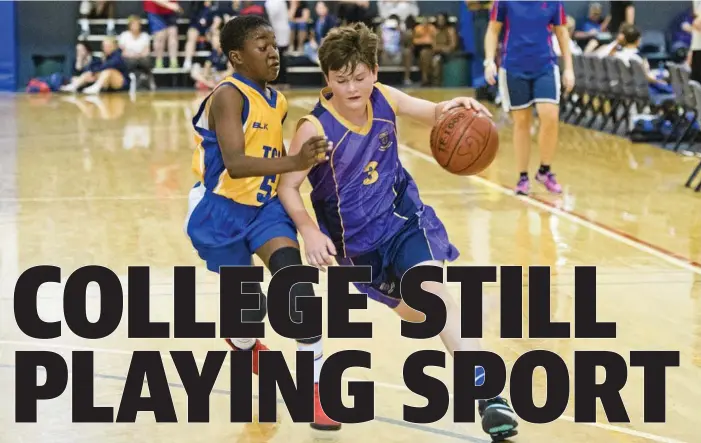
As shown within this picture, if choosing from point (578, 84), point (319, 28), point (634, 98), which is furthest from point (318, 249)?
point (319, 28)

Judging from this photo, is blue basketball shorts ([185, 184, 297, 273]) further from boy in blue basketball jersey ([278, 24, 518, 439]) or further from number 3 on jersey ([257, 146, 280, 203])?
boy in blue basketball jersey ([278, 24, 518, 439])

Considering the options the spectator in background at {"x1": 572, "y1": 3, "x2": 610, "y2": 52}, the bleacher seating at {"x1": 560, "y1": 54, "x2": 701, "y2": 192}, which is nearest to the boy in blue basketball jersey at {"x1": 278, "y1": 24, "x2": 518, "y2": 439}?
the bleacher seating at {"x1": 560, "y1": 54, "x2": 701, "y2": 192}

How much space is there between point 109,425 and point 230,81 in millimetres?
1277

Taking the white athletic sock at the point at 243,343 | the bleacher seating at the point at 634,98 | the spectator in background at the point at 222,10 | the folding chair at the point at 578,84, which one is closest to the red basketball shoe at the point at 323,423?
the white athletic sock at the point at 243,343

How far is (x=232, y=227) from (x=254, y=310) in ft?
1.33

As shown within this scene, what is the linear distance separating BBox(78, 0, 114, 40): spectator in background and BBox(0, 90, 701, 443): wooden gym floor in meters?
7.78

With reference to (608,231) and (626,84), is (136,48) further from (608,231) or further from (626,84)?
(608,231)

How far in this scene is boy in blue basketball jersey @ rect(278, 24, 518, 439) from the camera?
4.17 meters

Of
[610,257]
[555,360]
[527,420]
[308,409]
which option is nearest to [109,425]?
[308,409]

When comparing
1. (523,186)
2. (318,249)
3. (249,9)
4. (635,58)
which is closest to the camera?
(318,249)

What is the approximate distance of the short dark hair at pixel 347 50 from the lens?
164 inches

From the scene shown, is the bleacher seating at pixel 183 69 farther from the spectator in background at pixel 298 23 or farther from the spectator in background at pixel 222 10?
the spectator in background at pixel 222 10

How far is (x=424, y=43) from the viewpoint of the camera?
72.2 feet

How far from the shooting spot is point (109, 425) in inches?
165
